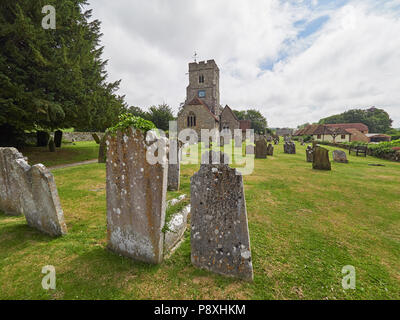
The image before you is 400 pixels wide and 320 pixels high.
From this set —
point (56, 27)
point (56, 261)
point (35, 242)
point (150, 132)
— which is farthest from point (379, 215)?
point (56, 27)

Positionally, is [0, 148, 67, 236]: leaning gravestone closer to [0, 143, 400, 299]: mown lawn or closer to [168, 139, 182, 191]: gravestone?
[0, 143, 400, 299]: mown lawn

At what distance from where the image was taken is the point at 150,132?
296 centimetres

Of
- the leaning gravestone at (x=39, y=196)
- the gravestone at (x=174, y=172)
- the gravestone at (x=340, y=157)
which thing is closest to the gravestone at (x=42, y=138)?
the leaning gravestone at (x=39, y=196)

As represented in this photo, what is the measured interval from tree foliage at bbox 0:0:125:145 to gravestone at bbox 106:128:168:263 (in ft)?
37.8

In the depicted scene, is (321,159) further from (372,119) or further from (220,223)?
(372,119)

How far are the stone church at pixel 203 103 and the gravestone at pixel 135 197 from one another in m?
30.6

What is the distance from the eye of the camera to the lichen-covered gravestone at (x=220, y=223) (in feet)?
9.51

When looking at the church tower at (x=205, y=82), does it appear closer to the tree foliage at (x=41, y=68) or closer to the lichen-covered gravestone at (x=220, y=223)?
the tree foliage at (x=41, y=68)

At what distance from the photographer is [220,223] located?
304 centimetres

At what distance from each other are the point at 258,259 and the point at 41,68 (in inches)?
658

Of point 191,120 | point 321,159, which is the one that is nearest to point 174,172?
point 321,159
